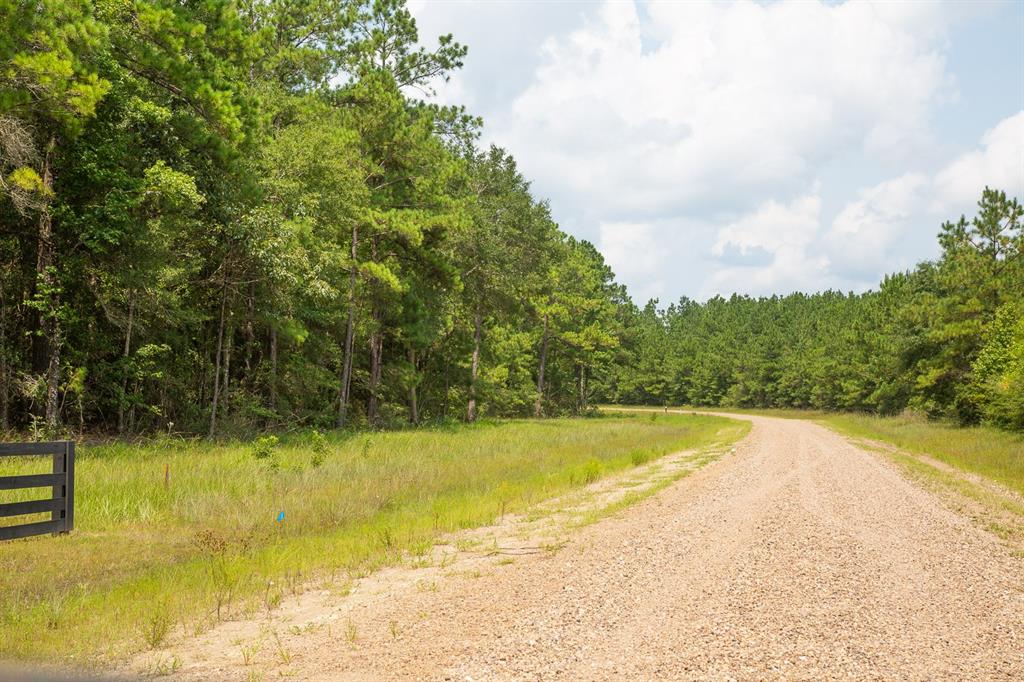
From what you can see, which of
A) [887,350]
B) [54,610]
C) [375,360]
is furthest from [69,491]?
[887,350]

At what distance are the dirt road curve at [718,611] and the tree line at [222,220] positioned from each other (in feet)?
43.1

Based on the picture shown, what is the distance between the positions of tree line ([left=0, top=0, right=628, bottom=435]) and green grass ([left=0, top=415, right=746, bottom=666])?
3840 mm

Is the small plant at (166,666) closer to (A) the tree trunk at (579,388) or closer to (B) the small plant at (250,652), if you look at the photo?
(B) the small plant at (250,652)

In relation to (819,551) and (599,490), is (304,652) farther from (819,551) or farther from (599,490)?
(599,490)

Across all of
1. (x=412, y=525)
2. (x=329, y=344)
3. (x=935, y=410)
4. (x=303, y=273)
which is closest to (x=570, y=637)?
(x=412, y=525)

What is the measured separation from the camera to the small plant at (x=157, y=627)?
575 cm

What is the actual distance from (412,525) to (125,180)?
1176 cm

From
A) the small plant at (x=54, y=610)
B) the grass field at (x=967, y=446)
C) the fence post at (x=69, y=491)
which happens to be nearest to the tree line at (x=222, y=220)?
the fence post at (x=69, y=491)

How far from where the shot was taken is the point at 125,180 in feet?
52.9

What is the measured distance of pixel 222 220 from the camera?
19.5 meters

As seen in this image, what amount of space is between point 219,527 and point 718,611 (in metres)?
7.58

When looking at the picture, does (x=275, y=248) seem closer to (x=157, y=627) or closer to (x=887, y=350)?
(x=157, y=627)

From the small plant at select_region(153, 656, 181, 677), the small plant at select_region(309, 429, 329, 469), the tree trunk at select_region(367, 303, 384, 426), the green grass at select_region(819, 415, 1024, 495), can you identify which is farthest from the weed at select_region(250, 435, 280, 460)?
the green grass at select_region(819, 415, 1024, 495)

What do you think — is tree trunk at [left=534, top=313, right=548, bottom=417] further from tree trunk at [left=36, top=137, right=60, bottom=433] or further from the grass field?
tree trunk at [left=36, top=137, right=60, bottom=433]
